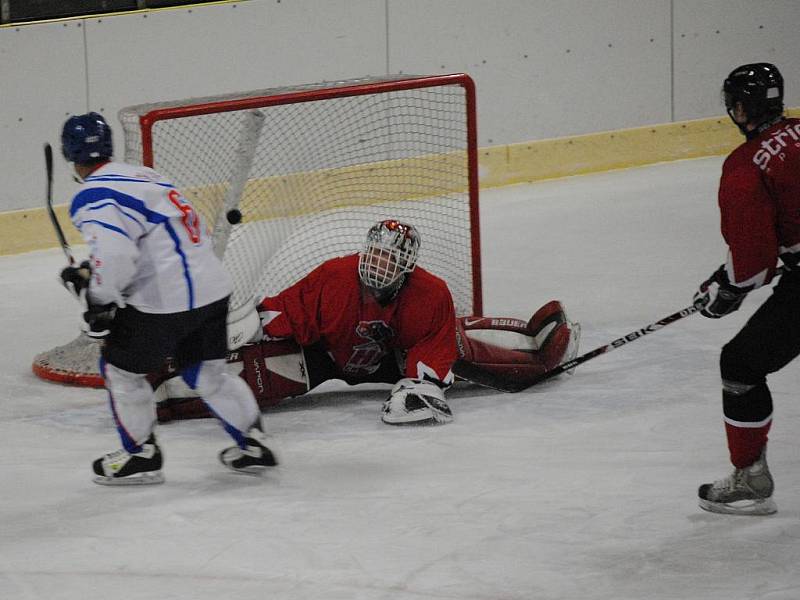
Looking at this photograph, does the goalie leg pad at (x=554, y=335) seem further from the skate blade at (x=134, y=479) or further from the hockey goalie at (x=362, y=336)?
the skate blade at (x=134, y=479)

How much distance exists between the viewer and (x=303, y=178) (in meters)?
5.62

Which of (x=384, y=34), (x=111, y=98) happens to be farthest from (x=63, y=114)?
(x=384, y=34)

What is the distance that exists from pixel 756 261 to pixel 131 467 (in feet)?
5.70

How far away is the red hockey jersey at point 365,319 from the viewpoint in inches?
182

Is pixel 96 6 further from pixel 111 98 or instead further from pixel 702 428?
pixel 702 428

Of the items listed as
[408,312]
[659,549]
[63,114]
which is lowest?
[659,549]

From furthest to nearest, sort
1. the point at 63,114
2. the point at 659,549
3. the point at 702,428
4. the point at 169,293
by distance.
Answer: the point at 63,114 < the point at 702,428 < the point at 169,293 < the point at 659,549

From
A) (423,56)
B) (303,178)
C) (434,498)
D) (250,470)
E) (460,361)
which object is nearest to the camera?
(434,498)

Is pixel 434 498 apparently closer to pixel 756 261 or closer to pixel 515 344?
pixel 756 261

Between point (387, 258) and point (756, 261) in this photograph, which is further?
point (387, 258)

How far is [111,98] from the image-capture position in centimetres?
712

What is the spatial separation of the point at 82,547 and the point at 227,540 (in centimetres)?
35

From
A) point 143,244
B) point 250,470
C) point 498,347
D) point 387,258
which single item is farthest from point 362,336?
point 143,244

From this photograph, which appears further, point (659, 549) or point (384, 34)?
point (384, 34)
